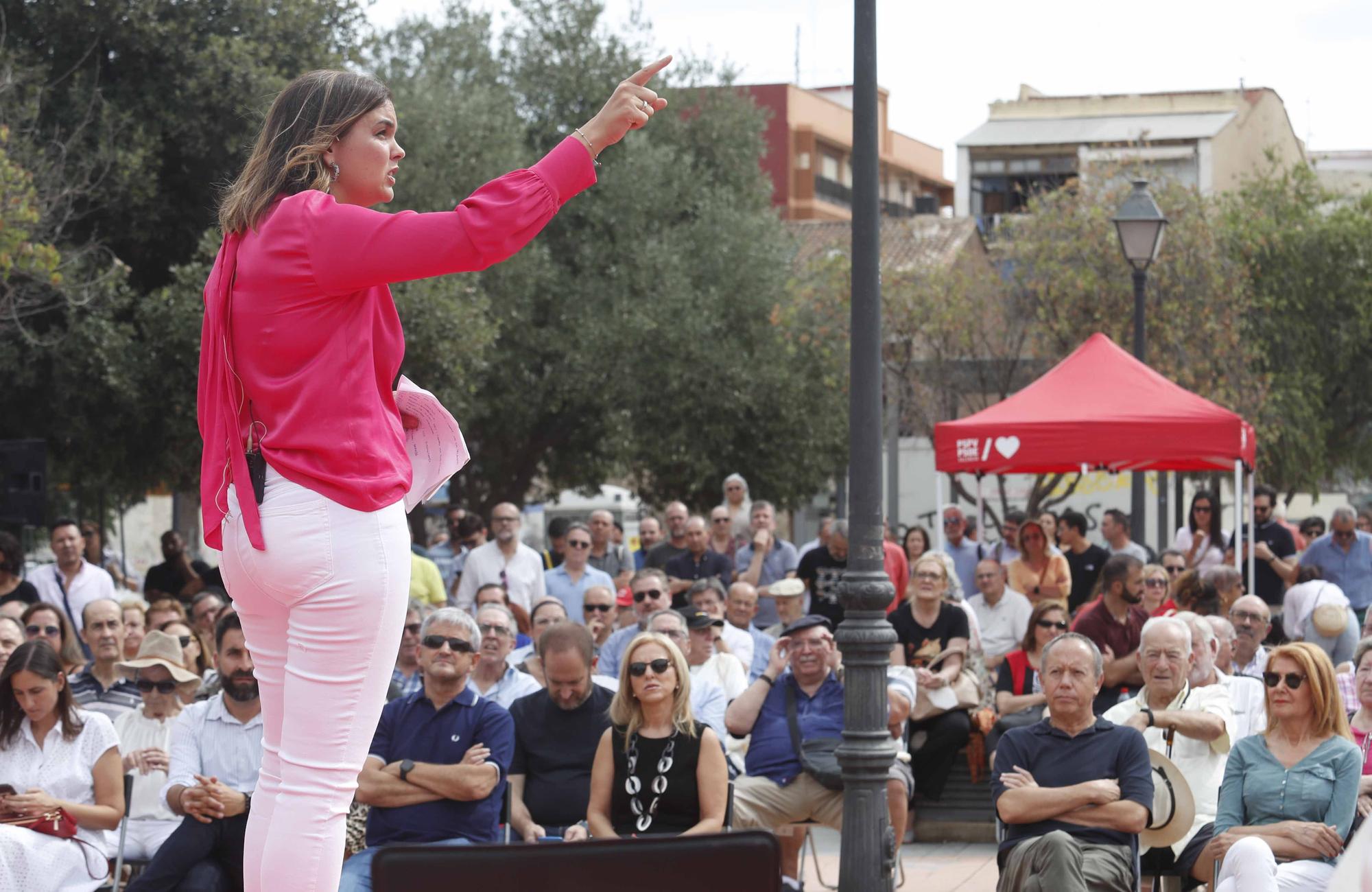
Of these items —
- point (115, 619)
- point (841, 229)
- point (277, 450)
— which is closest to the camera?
point (277, 450)

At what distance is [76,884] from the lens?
21.9 feet

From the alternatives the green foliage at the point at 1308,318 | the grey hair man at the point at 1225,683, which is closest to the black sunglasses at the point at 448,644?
the grey hair man at the point at 1225,683

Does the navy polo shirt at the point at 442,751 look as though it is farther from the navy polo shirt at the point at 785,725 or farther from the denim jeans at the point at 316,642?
the denim jeans at the point at 316,642

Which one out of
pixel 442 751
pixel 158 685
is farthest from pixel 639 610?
pixel 442 751

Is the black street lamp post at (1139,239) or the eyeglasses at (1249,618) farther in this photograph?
the black street lamp post at (1139,239)

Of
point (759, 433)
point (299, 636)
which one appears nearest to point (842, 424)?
point (759, 433)

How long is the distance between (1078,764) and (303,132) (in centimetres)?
Answer: 456

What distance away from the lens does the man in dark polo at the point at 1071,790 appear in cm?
630

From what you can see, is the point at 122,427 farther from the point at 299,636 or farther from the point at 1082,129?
the point at 1082,129

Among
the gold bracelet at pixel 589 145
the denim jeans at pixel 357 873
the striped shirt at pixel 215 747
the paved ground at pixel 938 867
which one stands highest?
the gold bracelet at pixel 589 145

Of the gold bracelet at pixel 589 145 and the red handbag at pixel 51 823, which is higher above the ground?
the gold bracelet at pixel 589 145

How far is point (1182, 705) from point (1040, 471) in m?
6.00

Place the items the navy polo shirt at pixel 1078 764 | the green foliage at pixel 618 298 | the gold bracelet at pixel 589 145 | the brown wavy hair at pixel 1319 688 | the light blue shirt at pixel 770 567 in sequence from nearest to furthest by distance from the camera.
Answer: the gold bracelet at pixel 589 145, the brown wavy hair at pixel 1319 688, the navy polo shirt at pixel 1078 764, the light blue shirt at pixel 770 567, the green foliage at pixel 618 298

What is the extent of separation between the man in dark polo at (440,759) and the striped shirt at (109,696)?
6.67 feet
